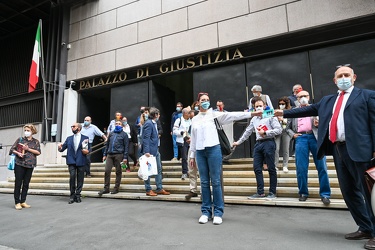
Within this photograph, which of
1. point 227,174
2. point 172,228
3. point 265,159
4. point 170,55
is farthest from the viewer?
point 170,55

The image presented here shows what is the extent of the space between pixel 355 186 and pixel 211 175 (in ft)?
5.79

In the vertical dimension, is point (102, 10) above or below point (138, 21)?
above

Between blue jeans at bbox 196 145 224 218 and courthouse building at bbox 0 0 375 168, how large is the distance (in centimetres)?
479

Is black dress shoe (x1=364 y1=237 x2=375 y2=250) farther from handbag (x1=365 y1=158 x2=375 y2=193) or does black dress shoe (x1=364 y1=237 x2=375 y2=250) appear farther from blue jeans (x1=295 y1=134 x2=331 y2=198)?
blue jeans (x1=295 y1=134 x2=331 y2=198)

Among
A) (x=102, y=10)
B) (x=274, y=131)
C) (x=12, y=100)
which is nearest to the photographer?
(x=274, y=131)

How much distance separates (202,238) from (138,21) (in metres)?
9.86

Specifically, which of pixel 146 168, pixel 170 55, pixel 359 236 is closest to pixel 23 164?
pixel 146 168

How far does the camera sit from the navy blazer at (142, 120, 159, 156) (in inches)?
231

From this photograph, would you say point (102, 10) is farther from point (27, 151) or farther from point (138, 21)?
point (27, 151)

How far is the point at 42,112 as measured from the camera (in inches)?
500

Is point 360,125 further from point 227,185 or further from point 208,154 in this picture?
point 227,185

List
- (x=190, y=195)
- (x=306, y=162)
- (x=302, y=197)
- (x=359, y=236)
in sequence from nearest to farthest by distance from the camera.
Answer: (x=359, y=236), (x=306, y=162), (x=302, y=197), (x=190, y=195)

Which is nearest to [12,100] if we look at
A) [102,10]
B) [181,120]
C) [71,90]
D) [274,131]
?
[71,90]

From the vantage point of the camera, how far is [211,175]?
3.89 m
